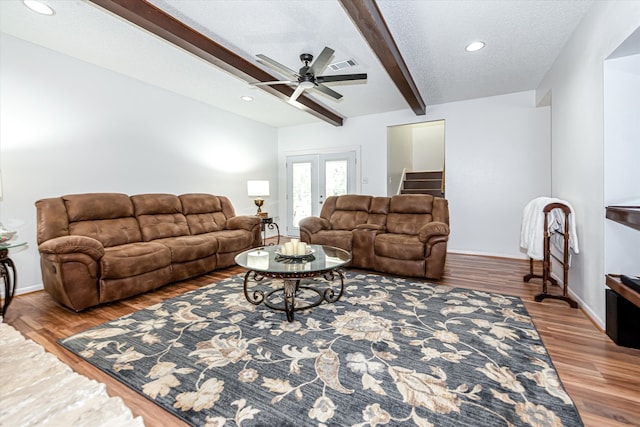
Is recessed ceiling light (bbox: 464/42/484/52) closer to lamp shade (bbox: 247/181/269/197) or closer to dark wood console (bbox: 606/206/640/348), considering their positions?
dark wood console (bbox: 606/206/640/348)

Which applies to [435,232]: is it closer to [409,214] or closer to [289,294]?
[409,214]

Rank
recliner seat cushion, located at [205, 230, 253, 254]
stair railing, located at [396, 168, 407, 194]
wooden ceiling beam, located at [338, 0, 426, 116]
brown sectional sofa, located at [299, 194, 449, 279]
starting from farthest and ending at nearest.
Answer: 1. stair railing, located at [396, 168, 407, 194]
2. recliner seat cushion, located at [205, 230, 253, 254]
3. brown sectional sofa, located at [299, 194, 449, 279]
4. wooden ceiling beam, located at [338, 0, 426, 116]

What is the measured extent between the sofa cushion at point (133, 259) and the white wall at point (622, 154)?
4.01 meters

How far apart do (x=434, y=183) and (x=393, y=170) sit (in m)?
1.51

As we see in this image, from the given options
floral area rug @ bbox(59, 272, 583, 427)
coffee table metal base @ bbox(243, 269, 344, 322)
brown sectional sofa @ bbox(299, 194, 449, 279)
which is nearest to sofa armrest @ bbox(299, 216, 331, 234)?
brown sectional sofa @ bbox(299, 194, 449, 279)

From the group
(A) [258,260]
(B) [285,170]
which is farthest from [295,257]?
(B) [285,170]

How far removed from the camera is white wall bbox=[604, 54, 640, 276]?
2100 millimetres

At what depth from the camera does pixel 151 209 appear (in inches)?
151

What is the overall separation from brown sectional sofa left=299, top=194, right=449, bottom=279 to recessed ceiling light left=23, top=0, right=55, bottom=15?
3.37 meters

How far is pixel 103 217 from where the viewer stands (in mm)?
3369

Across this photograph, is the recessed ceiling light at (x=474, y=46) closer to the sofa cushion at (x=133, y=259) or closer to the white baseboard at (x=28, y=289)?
the sofa cushion at (x=133, y=259)

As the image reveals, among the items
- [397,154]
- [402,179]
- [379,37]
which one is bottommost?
[402,179]

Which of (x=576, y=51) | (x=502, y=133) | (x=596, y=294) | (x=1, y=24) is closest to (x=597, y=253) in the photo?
(x=596, y=294)

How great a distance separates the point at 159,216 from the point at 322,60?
295 centimetres
